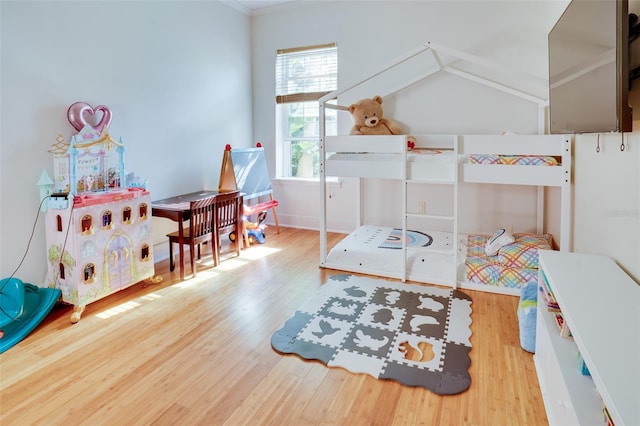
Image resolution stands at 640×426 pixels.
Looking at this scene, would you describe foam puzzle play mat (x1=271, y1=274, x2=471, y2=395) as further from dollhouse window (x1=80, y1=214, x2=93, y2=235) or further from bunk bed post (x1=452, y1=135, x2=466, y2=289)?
dollhouse window (x1=80, y1=214, x2=93, y2=235)

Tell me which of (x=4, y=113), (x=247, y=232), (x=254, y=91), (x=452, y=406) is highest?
(x=254, y=91)

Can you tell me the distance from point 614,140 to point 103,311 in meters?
3.14

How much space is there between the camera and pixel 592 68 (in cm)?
168

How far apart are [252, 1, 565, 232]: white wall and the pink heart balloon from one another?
2275mm

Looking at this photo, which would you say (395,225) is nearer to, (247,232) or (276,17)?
(247,232)

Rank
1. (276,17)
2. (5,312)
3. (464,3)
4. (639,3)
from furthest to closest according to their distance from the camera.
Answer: (276,17), (464,3), (5,312), (639,3)

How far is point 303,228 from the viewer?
5145 mm

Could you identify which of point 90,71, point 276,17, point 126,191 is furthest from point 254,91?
point 126,191

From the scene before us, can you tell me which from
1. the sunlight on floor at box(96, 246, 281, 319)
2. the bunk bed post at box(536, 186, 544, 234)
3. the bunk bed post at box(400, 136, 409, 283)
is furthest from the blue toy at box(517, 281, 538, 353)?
the sunlight on floor at box(96, 246, 281, 319)

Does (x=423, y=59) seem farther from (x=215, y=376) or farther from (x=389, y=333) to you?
(x=215, y=376)

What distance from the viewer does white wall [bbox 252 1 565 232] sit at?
12.6ft

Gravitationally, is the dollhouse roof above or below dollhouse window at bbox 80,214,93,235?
above

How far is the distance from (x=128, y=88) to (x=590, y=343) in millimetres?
3608

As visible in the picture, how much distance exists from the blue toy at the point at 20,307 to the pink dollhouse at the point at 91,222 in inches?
3.6
